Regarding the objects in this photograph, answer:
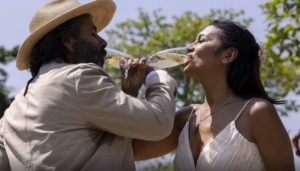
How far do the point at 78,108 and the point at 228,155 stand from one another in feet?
3.14

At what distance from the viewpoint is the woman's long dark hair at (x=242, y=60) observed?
4.23 m

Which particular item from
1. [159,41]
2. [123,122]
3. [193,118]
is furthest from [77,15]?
[159,41]

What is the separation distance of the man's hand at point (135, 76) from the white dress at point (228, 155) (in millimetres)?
584

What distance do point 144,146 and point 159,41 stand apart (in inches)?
1016

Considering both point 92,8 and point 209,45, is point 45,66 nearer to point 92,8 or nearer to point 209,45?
point 92,8

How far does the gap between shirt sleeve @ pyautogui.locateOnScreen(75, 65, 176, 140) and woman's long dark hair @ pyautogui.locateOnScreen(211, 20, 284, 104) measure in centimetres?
73

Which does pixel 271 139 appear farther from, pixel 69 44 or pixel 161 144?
pixel 69 44

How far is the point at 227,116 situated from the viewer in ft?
13.7

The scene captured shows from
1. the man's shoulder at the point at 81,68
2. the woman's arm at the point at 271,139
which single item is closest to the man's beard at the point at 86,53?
the man's shoulder at the point at 81,68

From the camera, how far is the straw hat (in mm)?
3865

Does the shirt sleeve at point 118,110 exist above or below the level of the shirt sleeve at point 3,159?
above

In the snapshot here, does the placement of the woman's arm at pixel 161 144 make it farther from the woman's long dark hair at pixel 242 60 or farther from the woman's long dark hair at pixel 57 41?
the woman's long dark hair at pixel 57 41

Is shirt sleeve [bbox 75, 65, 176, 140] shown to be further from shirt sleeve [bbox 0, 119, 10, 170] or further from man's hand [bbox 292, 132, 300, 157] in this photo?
man's hand [bbox 292, 132, 300, 157]

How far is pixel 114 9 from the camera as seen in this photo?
430 cm
